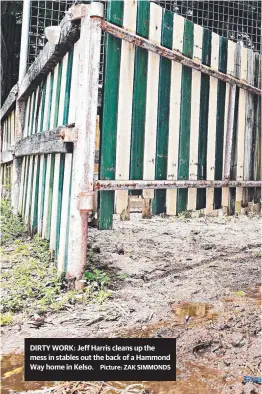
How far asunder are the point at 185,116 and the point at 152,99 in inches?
13.2

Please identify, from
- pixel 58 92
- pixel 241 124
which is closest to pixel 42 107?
pixel 58 92

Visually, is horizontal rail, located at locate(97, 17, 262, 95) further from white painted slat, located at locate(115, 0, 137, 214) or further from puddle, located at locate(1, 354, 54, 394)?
puddle, located at locate(1, 354, 54, 394)

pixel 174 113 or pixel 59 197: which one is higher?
pixel 174 113

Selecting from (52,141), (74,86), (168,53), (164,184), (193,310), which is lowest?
(193,310)

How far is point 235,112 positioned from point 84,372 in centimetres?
254

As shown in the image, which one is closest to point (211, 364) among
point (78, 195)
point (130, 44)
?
point (78, 195)

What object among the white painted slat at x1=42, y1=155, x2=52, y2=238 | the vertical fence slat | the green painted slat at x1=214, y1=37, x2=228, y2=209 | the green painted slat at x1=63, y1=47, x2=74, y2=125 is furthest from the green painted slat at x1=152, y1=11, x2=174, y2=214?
the white painted slat at x1=42, y1=155, x2=52, y2=238

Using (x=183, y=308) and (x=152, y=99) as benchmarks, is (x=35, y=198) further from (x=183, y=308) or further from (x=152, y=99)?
(x=183, y=308)

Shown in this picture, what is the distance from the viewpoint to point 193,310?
2.40 metres

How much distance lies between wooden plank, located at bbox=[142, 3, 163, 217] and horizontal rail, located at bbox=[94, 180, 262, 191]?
0.24 ft

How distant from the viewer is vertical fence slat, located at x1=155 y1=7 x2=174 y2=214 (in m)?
2.99

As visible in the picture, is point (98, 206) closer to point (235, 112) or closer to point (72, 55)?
point (72, 55)
